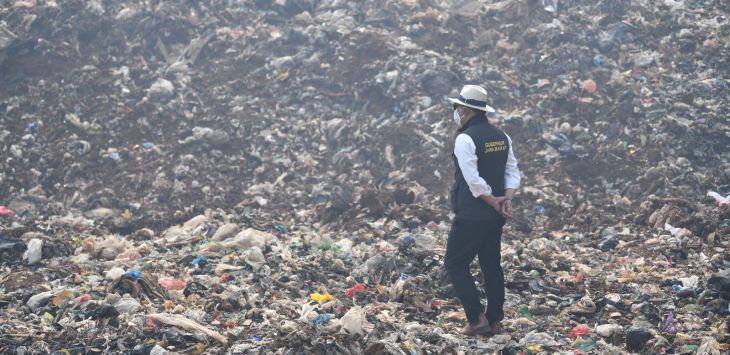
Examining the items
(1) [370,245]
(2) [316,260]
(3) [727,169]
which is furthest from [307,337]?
(3) [727,169]

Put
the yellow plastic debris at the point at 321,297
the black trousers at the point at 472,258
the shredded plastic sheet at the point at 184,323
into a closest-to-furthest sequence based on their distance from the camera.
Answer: the shredded plastic sheet at the point at 184,323 < the black trousers at the point at 472,258 < the yellow plastic debris at the point at 321,297

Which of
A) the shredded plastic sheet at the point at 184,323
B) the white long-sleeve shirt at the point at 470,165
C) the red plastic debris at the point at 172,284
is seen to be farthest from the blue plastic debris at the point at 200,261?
the white long-sleeve shirt at the point at 470,165

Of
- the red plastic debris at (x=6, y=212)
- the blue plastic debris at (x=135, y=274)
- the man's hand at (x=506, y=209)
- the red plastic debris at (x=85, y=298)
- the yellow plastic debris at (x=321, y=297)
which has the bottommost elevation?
the red plastic debris at (x=6, y=212)

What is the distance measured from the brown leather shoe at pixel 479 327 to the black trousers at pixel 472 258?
0.03 metres

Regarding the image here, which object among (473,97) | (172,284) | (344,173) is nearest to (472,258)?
(473,97)

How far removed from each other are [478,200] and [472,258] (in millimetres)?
399

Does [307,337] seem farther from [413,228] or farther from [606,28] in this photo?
[606,28]

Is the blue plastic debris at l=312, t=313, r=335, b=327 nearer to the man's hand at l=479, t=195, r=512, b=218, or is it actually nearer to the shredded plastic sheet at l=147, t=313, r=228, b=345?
the shredded plastic sheet at l=147, t=313, r=228, b=345

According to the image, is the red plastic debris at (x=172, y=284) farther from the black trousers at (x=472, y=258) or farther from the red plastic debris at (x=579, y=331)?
the red plastic debris at (x=579, y=331)

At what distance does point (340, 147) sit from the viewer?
31.9 feet

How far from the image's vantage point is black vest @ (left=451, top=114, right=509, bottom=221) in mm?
4367

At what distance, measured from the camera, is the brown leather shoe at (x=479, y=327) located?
4500mm

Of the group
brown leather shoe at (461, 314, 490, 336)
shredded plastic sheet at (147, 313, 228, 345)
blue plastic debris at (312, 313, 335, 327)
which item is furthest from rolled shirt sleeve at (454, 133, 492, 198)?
shredded plastic sheet at (147, 313, 228, 345)

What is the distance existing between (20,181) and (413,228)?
195 inches
